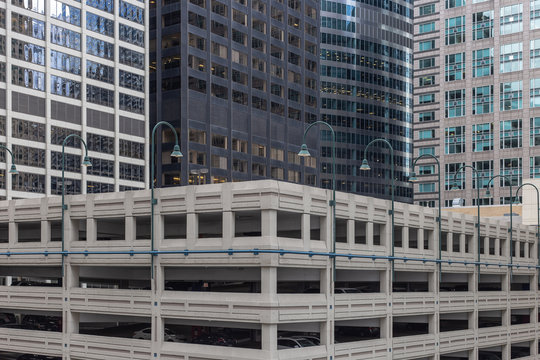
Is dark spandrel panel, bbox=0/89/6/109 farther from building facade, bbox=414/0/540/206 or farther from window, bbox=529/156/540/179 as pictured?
window, bbox=529/156/540/179

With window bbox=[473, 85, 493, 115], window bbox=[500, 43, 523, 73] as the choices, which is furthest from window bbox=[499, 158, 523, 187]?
window bbox=[500, 43, 523, 73]

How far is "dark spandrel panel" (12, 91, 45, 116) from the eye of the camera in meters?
106

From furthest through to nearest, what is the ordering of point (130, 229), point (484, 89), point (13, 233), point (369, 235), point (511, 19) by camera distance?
1. point (484, 89)
2. point (511, 19)
3. point (13, 233)
4. point (369, 235)
5. point (130, 229)

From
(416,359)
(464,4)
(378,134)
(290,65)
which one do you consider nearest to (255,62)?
(290,65)

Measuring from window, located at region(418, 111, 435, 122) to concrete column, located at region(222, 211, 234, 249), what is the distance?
129542 millimetres

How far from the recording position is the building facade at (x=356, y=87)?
618 ft

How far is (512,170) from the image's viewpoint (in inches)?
5965

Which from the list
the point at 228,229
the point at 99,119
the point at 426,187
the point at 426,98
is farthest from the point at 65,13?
the point at 426,187

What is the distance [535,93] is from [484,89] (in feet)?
33.8

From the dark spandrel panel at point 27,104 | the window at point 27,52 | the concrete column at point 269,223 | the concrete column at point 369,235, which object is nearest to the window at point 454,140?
the dark spandrel panel at point 27,104

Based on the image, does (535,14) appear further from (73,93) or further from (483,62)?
(73,93)

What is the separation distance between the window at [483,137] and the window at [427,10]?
92.6 ft

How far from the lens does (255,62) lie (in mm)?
144375

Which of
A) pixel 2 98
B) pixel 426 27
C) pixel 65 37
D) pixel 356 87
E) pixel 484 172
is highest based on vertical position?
pixel 426 27
